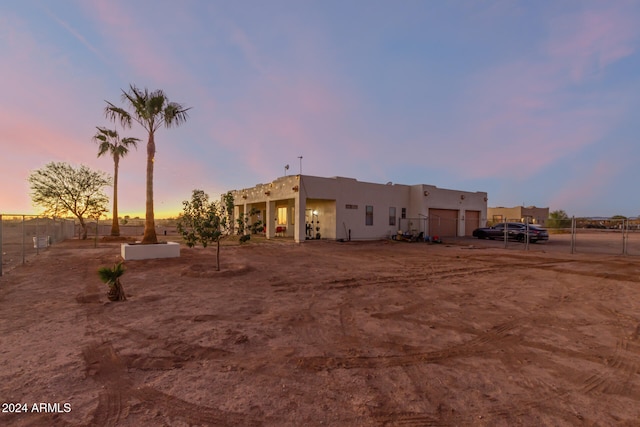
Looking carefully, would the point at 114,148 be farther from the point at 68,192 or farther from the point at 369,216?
the point at 369,216

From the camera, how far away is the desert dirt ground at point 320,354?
2871mm

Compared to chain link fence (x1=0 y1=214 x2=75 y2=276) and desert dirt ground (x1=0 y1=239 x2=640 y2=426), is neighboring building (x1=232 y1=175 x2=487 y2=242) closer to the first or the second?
desert dirt ground (x1=0 y1=239 x2=640 y2=426)

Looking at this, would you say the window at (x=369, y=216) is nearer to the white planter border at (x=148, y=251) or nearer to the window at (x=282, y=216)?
the window at (x=282, y=216)

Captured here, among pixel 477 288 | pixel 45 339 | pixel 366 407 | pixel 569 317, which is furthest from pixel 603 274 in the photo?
pixel 45 339

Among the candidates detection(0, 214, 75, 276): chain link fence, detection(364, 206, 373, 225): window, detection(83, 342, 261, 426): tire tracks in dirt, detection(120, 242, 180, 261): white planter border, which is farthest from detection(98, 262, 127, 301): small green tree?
detection(364, 206, 373, 225): window

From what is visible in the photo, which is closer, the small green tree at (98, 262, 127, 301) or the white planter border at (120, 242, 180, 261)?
the small green tree at (98, 262, 127, 301)

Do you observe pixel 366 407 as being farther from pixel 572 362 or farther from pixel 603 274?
pixel 603 274

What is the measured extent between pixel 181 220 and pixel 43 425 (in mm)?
9032

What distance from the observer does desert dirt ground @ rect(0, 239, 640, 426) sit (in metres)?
2.87

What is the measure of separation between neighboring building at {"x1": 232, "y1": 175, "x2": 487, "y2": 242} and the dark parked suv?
363cm

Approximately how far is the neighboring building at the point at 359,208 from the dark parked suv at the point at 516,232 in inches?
143

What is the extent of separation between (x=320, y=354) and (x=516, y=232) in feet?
82.8

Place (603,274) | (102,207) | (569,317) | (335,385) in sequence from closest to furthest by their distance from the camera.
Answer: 1. (335,385)
2. (569,317)
3. (603,274)
4. (102,207)

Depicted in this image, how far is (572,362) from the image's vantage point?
154 inches
